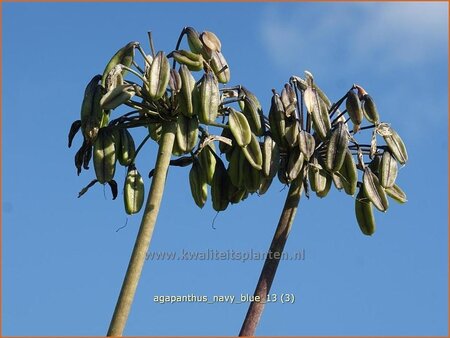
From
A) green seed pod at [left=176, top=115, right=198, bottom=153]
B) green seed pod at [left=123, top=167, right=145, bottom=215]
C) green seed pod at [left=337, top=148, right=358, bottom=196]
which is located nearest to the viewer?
green seed pod at [left=176, top=115, right=198, bottom=153]

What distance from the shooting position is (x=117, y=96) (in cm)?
781

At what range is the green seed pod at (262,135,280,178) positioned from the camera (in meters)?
8.16

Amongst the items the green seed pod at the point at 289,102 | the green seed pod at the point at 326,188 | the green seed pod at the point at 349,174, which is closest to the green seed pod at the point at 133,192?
the green seed pod at the point at 289,102

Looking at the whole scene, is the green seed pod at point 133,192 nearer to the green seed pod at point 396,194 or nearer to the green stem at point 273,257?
the green stem at point 273,257

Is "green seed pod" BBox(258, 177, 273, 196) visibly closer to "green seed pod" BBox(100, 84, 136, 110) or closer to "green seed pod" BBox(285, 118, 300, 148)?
"green seed pod" BBox(285, 118, 300, 148)

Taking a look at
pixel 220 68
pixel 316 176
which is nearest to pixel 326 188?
pixel 316 176

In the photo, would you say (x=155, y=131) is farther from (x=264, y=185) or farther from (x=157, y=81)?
(x=264, y=185)

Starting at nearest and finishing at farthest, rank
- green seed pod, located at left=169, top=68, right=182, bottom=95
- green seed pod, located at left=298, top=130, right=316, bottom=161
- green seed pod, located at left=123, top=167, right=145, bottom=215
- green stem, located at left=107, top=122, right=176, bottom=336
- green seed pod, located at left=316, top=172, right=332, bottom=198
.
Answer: green stem, located at left=107, top=122, right=176, bottom=336
green seed pod, located at left=169, top=68, right=182, bottom=95
green seed pod, located at left=298, top=130, right=316, bottom=161
green seed pod, located at left=123, top=167, right=145, bottom=215
green seed pod, located at left=316, top=172, right=332, bottom=198

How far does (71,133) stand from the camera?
8547mm

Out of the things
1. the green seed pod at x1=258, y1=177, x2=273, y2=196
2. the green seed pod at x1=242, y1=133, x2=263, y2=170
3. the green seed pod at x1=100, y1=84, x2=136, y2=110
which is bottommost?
the green seed pod at x1=258, y1=177, x2=273, y2=196

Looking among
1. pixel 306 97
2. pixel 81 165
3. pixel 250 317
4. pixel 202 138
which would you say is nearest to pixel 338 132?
pixel 306 97

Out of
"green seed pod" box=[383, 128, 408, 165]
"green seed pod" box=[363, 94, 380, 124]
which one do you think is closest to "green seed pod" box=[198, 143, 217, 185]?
"green seed pod" box=[363, 94, 380, 124]

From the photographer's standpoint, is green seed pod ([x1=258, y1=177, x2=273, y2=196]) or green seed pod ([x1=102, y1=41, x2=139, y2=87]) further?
green seed pod ([x1=258, y1=177, x2=273, y2=196])

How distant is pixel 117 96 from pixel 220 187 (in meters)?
1.33
